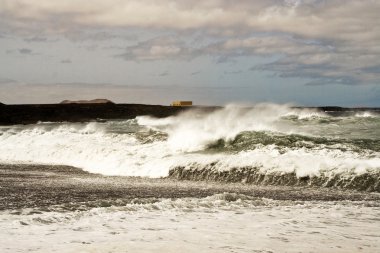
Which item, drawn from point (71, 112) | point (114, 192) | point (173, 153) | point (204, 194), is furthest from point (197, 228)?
point (71, 112)

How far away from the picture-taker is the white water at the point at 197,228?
221 inches

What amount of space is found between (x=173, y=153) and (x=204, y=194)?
6581 mm

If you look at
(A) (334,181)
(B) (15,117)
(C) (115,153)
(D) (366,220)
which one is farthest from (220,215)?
(B) (15,117)

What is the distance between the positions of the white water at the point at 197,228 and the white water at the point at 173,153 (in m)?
3.90

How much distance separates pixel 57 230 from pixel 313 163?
776 cm

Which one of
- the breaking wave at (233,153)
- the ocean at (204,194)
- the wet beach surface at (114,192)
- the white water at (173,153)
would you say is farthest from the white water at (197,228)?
the white water at (173,153)

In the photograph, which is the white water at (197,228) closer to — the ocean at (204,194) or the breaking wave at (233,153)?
the ocean at (204,194)

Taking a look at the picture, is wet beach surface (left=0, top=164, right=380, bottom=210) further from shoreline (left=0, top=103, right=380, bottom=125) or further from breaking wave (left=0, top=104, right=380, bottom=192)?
shoreline (left=0, top=103, right=380, bottom=125)

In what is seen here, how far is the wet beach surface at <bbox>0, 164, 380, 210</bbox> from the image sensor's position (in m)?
8.36

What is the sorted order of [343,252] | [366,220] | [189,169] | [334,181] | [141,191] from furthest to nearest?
[189,169]
[334,181]
[141,191]
[366,220]
[343,252]

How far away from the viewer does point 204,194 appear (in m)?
9.84

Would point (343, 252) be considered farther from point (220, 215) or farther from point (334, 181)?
point (334, 181)

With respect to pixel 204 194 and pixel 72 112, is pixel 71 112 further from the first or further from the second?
pixel 204 194

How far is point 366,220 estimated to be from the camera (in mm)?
7355
